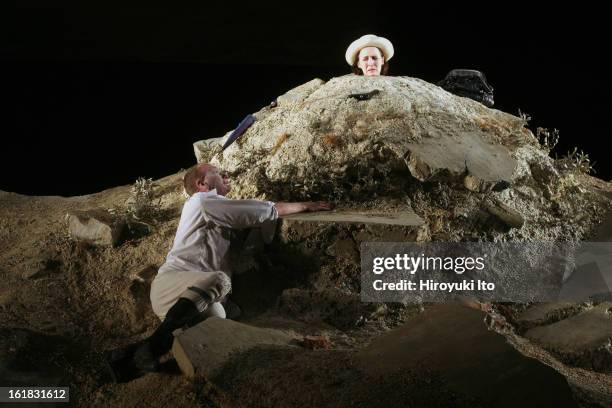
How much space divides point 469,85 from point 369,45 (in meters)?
1.10

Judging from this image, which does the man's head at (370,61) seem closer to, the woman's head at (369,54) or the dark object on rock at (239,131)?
the woman's head at (369,54)

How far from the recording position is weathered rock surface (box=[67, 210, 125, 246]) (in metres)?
4.23

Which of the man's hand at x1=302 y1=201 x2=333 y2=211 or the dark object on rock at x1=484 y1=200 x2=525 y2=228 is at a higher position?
the man's hand at x1=302 y1=201 x2=333 y2=211

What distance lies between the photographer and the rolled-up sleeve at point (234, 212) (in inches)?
130

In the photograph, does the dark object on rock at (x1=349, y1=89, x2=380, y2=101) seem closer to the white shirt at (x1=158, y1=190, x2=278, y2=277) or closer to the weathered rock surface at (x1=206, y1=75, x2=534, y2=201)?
the weathered rock surface at (x1=206, y1=75, x2=534, y2=201)

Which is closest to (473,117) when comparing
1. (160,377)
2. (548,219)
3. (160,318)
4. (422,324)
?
(548,219)

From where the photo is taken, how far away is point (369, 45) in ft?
17.4

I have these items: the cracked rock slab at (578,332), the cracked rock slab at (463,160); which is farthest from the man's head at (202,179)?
the cracked rock slab at (578,332)

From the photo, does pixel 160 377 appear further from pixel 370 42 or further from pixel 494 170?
pixel 370 42

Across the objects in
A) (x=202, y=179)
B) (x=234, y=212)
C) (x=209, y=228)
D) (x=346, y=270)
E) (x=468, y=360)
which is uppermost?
→ (x=202, y=179)

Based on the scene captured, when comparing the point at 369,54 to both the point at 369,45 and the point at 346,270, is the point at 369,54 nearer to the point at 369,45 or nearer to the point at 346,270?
the point at 369,45

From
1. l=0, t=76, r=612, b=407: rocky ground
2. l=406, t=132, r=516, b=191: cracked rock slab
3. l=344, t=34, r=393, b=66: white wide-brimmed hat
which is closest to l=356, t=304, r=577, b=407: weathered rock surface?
l=0, t=76, r=612, b=407: rocky ground

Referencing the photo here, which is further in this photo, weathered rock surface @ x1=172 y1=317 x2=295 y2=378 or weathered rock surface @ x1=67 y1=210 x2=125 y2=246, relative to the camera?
weathered rock surface @ x1=67 y1=210 x2=125 y2=246

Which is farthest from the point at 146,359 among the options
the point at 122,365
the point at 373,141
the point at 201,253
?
the point at 373,141
